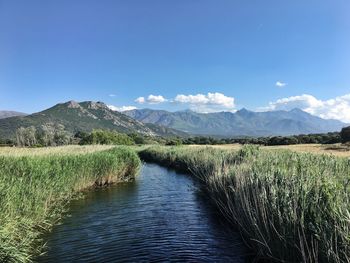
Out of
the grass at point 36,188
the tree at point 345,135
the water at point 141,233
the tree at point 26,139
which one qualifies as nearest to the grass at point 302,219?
the water at point 141,233

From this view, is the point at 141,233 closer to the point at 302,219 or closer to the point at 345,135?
the point at 302,219

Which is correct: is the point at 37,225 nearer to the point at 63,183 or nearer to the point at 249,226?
the point at 63,183

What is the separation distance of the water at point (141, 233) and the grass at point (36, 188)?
0.84 m

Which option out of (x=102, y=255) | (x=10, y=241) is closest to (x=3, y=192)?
(x=10, y=241)

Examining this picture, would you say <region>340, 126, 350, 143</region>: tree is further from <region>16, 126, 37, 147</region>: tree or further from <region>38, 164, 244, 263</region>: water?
<region>16, 126, 37, 147</region>: tree

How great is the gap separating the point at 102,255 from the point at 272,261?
5.19 meters

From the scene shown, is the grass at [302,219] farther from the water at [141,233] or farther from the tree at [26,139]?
the tree at [26,139]

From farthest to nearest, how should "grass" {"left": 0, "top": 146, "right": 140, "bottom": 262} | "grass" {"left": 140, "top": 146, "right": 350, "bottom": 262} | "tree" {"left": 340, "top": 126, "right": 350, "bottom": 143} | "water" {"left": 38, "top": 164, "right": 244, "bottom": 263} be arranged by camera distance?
"tree" {"left": 340, "top": 126, "right": 350, "bottom": 143} → "water" {"left": 38, "top": 164, "right": 244, "bottom": 263} → "grass" {"left": 0, "top": 146, "right": 140, "bottom": 262} → "grass" {"left": 140, "top": 146, "right": 350, "bottom": 262}

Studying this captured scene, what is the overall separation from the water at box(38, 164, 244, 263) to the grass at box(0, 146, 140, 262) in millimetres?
837

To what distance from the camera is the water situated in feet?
38.3

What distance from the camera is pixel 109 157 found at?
1035 inches

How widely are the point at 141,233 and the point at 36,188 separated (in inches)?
169

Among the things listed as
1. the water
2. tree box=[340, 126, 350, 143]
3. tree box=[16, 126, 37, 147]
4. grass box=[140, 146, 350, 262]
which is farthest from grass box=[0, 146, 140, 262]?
tree box=[340, 126, 350, 143]

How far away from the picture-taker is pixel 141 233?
14281mm
